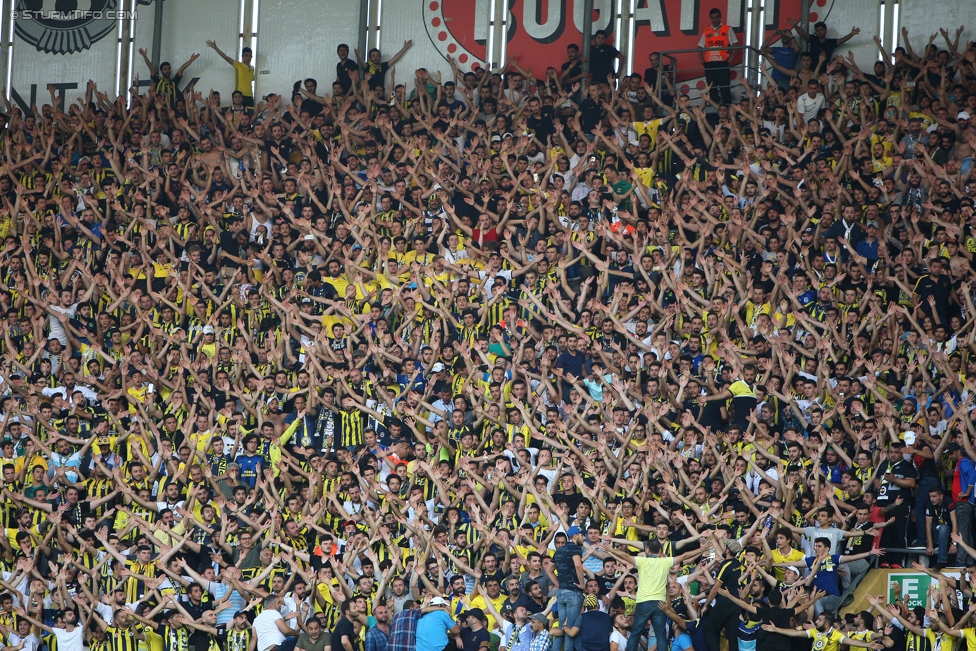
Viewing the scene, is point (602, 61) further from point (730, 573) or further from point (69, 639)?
point (69, 639)

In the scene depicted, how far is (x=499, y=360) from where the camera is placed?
19.1 metres

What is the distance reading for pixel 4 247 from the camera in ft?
74.0

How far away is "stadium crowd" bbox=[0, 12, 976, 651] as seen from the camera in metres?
16.4

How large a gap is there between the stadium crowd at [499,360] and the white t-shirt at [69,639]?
35 mm

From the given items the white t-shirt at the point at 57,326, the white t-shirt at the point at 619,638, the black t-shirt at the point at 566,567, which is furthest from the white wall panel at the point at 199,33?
the white t-shirt at the point at 619,638

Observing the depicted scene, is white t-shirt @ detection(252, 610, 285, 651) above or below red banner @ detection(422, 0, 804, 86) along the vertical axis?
below

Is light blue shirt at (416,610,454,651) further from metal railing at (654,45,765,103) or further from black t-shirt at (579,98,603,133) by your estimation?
metal railing at (654,45,765,103)

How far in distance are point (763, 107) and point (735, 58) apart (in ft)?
6.38

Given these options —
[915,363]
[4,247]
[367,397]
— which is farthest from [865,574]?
[4,247]

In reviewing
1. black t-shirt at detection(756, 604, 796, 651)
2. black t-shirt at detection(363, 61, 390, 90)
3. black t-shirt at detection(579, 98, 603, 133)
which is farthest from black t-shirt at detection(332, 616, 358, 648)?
black t-shirt at detection(363, 61, 390, 90)

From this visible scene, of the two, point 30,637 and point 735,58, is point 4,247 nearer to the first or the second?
point 30,637

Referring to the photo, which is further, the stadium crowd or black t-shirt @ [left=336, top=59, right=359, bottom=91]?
black t-shirt @ [left=336, top=59, right=359, bottom=91]
